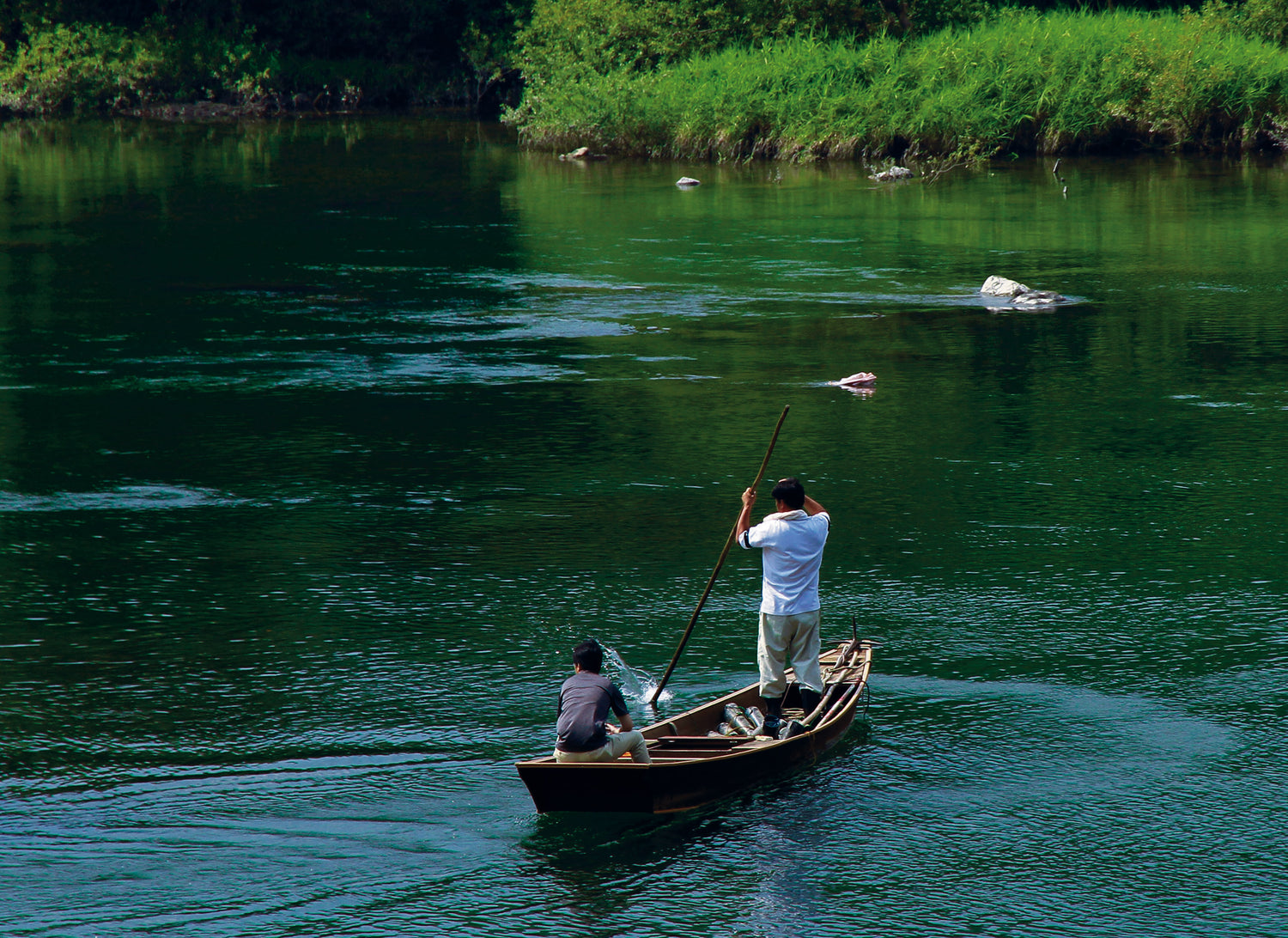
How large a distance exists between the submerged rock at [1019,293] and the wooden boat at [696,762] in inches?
578

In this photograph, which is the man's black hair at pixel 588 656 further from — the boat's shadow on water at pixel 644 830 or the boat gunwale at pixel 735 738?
the boat's shadow on water at pixel 644 830

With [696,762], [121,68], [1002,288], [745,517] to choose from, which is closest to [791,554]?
[745,517]

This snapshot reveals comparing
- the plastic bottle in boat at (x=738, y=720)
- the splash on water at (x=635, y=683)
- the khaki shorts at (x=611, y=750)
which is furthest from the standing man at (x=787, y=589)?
the khaki shorts at (x=611, y=750)

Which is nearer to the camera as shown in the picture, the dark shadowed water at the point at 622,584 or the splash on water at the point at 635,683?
the dark shadowed water at the point at 622,584

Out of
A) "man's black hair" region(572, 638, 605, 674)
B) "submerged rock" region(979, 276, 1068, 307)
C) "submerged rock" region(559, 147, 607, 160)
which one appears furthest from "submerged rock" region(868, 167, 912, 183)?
"man's black hair" region(572, 638, 605, 674)

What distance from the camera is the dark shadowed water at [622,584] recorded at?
24.2ft

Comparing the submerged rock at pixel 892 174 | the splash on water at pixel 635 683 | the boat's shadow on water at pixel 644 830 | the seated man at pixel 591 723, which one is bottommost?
the boat's shadow on water at pixel 644 830

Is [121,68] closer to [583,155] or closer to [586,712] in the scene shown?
[583,155]

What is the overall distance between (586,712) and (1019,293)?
55.5 feet

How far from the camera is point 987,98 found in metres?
44.5

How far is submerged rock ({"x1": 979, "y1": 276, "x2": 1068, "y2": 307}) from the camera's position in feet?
75.0

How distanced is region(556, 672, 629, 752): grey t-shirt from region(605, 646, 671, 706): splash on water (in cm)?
168

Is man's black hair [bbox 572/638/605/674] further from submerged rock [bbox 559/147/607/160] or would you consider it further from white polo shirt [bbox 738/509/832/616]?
submerged rock [bbox 559/147/607/160]

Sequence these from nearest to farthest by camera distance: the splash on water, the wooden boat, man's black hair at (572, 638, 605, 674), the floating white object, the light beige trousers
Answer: the wooden boat
man's black hair at (572, 638, 605, 674)
the light beige trousers
the splash on water
the floating white object
